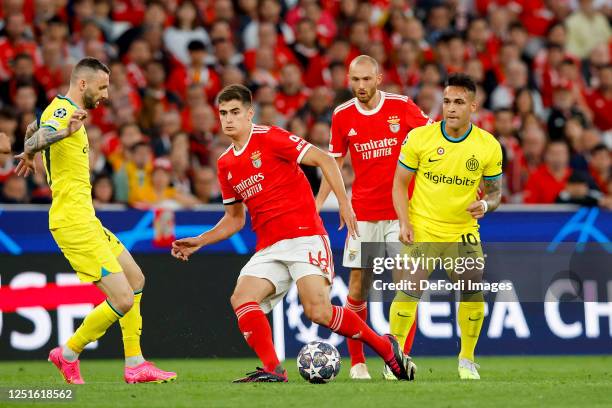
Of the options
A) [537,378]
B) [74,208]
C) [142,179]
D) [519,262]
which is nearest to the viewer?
[74,208]

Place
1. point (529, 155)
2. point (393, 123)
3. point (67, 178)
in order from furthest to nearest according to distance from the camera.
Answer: point (529, 155) → point (393, 123) → point (67, 178)

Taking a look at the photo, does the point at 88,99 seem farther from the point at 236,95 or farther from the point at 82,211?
the point at 236,95

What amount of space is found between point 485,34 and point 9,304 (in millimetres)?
9417

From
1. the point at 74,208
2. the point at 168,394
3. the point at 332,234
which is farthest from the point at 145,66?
the point at 168,394

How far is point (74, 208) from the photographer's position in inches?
387

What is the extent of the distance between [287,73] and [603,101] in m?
5.12

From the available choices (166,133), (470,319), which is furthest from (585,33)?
(470,319)

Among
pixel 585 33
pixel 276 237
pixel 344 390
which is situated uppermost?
pixel 585 33

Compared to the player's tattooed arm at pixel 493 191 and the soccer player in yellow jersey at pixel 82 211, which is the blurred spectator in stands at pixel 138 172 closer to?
the soccer player in yellow jersey at pixel 82 211

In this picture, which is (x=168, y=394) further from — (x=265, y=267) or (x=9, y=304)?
(x=9, y=304)

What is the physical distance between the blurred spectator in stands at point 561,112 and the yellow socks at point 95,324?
32.0 feet

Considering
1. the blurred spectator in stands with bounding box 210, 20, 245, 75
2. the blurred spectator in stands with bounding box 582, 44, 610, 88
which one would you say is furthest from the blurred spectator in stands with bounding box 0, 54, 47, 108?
the blurred spectator in stands with bounding box 582, 44, 610, 88

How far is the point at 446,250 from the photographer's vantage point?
10422mm

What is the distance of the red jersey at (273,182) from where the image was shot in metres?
9.88
